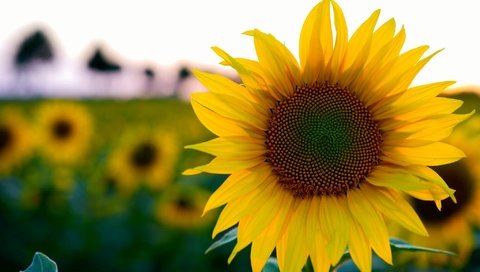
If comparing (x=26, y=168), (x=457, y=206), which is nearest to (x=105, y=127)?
(x=26, y=168)

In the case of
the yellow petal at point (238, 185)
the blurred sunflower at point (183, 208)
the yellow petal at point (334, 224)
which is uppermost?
the yellow petal at point (238, 185)

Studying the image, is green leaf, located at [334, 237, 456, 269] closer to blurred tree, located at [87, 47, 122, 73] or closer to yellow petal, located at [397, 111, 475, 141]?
yellow petal, located at [397, 111, 475, 141]

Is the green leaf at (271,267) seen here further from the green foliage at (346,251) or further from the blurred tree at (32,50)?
the blurred tree at (32,50)

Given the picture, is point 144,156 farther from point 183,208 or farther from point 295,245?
point 295,245

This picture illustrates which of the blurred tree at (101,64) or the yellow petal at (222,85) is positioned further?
the blurred tree at (101,64)

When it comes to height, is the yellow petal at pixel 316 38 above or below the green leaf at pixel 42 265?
above

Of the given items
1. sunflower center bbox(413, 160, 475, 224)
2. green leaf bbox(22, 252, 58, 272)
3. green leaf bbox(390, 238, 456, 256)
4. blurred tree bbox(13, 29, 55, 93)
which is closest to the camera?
green leaf bbox(22, 252, 58, 272)

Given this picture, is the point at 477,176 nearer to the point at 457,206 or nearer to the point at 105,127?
the point at 457,206

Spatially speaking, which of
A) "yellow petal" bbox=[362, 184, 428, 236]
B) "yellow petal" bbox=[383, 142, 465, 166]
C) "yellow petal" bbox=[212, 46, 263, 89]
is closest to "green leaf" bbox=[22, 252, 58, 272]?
"yellow petal" bbox=[212, 46, 263, 89]

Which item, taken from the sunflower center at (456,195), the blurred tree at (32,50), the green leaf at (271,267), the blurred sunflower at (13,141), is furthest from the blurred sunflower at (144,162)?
the blurred tree at (32,50)
